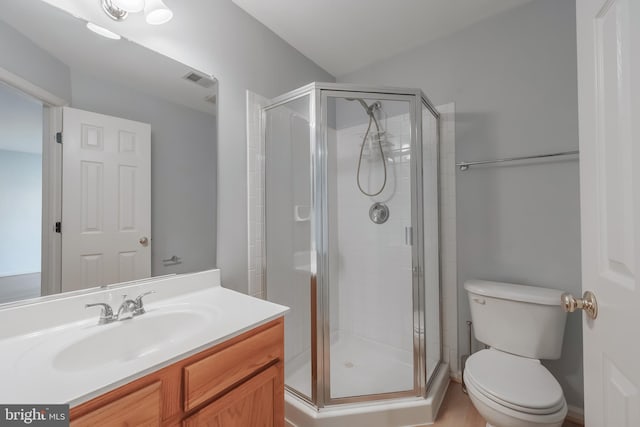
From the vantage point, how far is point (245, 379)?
0.94 m

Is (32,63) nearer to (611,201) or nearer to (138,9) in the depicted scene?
(138,9)

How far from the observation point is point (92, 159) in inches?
43.0

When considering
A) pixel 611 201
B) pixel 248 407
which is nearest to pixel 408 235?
pixel 611 201

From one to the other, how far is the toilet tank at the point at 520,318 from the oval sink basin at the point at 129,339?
1497 mm

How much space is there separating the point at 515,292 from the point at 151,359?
171 cm

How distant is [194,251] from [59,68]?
0.90 meters

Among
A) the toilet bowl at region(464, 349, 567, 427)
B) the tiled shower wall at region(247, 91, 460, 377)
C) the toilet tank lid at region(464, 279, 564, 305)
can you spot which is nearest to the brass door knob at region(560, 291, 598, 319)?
the toilet bowl at region(464, 349, 567, 427)

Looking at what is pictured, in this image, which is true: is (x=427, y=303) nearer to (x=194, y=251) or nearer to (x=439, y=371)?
(x=439, y=371)

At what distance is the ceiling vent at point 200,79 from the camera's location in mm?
1399

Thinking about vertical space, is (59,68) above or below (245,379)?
above

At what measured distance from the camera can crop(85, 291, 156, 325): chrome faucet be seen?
991mm

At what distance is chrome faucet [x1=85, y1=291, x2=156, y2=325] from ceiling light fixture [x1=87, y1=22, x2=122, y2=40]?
1082 mm

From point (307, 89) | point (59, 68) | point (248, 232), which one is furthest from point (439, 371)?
point (59, 68)

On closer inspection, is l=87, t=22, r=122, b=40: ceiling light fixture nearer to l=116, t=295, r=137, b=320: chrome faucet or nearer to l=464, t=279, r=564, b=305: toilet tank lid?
l=116, t=295, r=137, b=320: chrome faucet
